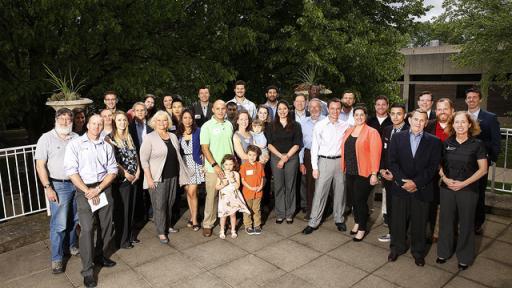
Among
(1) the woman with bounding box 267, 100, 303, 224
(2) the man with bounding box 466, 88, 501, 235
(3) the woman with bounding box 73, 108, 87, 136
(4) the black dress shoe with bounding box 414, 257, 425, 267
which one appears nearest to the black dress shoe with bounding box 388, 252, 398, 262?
(4) the black dress shoe with bounding box 414, 257, 425, 267

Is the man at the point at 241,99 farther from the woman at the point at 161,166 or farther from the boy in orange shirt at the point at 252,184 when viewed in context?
the woman at the point at 161,166

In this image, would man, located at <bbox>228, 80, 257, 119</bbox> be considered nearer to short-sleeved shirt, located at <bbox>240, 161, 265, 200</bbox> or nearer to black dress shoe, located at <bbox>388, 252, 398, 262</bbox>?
short-sleeved shirt, located at <bbox>240, 161, 265, 200</bbox>

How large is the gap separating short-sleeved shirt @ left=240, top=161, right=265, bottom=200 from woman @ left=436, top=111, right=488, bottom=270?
7.72 ft

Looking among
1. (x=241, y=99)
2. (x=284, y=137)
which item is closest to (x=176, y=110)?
(x=241, y=99)

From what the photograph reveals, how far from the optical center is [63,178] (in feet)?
13.9

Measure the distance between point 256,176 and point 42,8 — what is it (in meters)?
5.03

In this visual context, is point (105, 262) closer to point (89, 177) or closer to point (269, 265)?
point (89, 177)

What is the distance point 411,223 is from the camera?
4504mm

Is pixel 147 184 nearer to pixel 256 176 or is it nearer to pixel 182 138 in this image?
pixel 182 138

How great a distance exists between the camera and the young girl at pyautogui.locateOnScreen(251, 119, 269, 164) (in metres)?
5.56

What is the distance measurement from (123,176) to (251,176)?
1.74 metres

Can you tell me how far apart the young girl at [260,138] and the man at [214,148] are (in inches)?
14.9

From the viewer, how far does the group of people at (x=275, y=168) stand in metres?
4.15

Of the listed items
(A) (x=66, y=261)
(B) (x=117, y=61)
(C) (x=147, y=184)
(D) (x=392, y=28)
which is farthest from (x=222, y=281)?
(D) (x=392, y=28)
